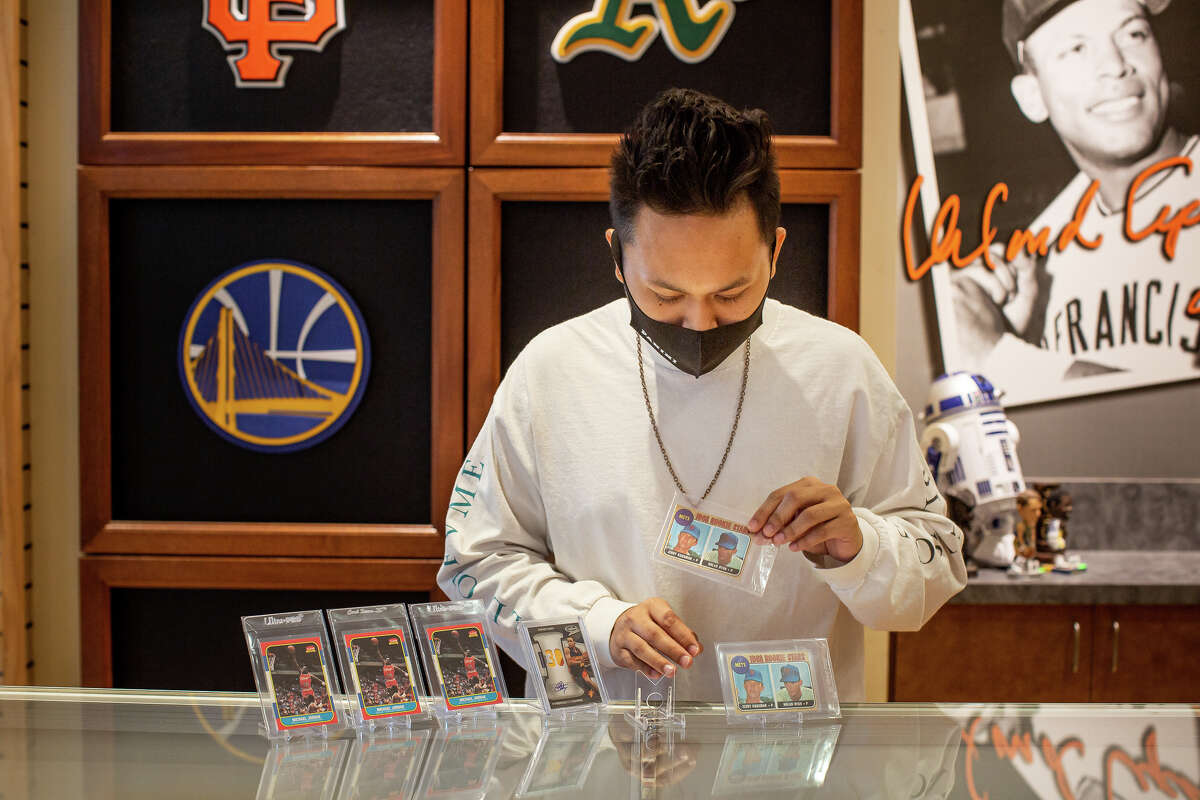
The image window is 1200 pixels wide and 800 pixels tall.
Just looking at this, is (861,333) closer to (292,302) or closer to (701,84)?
(701,84)

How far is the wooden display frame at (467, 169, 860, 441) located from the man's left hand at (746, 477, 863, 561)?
90 centimetres

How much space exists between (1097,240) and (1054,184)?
0.65ft

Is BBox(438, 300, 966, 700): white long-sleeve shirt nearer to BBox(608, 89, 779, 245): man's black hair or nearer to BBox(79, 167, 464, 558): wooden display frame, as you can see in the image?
BBox(608, 89, 779, 245): man's black hair

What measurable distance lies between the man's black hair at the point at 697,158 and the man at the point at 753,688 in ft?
1.85

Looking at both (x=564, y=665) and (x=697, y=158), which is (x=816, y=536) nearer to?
(x=564, y=665)

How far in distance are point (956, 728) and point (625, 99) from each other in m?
1.41

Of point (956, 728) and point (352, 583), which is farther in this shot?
point (352, 583)

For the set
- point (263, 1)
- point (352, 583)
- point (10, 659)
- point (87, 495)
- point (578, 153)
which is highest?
point (263, 1)

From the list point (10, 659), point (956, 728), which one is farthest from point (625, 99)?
point (10, 659)

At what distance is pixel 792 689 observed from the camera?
1.11m

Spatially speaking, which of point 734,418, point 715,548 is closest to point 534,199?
point 734,418

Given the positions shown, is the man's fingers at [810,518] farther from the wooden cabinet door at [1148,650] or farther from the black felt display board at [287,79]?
the wooden cabinet door at [1148,650]

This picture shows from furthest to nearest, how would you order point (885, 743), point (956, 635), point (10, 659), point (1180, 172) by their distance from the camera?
point (1180, 172)
point (956, 635)
point (10, 659)
point (885, 743)

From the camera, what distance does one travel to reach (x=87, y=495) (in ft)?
6.90
